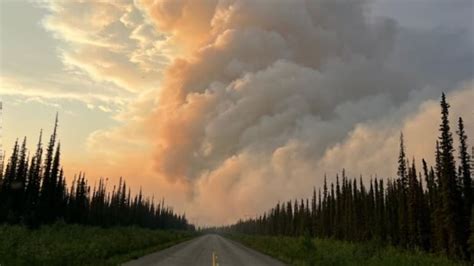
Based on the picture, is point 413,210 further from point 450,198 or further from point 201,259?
point 201,259

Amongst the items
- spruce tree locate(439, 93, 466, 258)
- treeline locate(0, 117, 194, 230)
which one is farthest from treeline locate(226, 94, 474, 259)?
treeline locate(0, 117, 194, 230)

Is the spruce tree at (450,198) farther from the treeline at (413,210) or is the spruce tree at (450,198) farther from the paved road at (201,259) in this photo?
the paved road at (201,259)

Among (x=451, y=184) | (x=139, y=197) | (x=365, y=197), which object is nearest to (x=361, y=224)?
(x=365, y=197)

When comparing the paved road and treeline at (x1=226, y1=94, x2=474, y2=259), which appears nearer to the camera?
the paved road

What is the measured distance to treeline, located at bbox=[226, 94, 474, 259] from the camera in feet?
205

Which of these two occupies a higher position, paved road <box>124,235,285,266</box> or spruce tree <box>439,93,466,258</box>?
spruce tree <box>439,93,466,258</box>

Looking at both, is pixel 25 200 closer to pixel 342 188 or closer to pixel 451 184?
pixel 451 184

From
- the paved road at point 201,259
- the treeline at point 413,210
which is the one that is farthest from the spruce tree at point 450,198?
the paved road at point 201,259

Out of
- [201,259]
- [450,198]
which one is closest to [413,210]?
[450,198]

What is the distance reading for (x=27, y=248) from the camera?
19.7 meters

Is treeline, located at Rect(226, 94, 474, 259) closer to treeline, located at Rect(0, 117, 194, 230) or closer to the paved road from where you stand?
the paved road

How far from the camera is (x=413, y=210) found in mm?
80875

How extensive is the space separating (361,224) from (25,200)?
2786 inches

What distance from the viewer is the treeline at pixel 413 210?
62500mm
